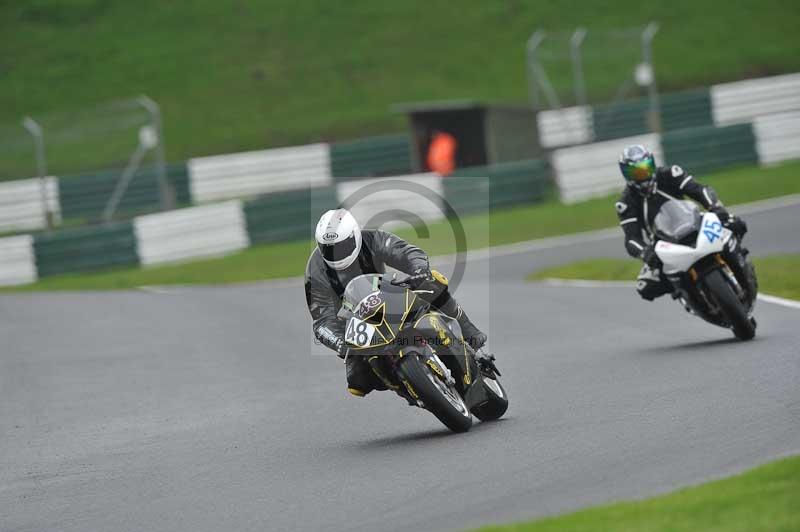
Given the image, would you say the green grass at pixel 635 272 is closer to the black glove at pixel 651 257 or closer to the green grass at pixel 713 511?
the black glove at pixel 651 257

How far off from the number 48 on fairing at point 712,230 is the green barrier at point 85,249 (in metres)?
15.4

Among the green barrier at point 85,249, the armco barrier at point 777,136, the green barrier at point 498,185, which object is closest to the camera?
the green barrier at point 85,249

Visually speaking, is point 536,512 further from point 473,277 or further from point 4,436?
point 473,277

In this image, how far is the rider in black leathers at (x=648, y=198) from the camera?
11.8 m

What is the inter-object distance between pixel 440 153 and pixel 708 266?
61.8 ft

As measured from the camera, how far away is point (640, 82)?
27.8 meters

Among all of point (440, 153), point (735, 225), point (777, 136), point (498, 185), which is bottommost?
point (498, 185)

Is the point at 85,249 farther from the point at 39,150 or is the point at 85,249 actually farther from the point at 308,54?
the point at 308,54

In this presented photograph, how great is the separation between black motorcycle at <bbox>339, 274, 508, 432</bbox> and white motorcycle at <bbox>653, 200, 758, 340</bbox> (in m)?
3.22

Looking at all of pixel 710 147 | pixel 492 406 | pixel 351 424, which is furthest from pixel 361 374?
pixel 710 147

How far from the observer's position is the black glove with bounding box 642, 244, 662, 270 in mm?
11697

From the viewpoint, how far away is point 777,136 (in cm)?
2855

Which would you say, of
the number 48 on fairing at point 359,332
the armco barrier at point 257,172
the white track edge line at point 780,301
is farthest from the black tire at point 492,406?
the armco barrier at point 257,172

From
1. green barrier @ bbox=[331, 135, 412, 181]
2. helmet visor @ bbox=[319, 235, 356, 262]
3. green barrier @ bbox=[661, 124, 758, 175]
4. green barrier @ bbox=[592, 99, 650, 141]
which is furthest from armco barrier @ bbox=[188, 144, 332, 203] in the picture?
helmet visor @ bbox=[319, 235, 356, 262]
